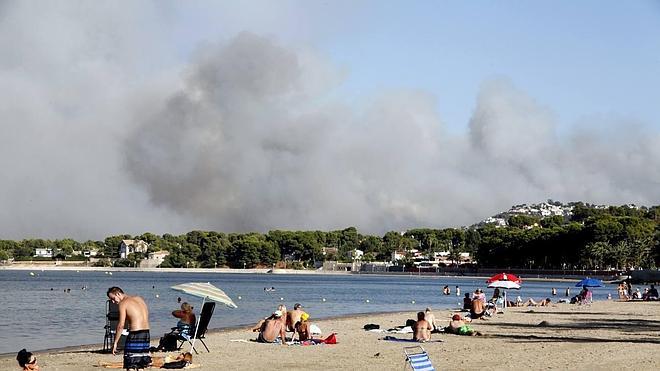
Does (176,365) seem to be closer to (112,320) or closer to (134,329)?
(134,329)

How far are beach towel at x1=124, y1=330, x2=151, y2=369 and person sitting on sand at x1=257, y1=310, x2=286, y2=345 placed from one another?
8.52 metres

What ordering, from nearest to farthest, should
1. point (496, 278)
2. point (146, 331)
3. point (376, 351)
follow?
1. point (146, 331)
2. point (376, 351)
3. point (496, 278)

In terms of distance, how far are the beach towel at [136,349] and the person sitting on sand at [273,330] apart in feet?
28.0

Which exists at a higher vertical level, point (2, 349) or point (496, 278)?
point (496, 278)

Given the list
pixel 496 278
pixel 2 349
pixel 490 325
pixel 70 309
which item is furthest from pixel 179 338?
pixel 70 309

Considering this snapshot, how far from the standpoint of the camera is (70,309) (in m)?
57.0

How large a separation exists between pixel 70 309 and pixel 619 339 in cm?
3733

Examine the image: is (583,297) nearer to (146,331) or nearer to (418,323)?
(418,323)

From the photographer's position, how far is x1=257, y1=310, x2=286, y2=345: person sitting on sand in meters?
27.5

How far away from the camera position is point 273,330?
90.5 feet

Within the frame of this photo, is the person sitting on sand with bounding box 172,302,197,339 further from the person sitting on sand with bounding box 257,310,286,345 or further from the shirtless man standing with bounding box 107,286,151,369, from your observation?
the shirtless man standing with bounding box 107,286,151,369

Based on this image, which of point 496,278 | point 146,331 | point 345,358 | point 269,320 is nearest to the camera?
point 146,331

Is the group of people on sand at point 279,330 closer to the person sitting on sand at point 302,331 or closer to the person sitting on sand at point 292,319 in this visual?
the person sitting on sand at point 302,331

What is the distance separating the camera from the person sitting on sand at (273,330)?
2753cm
